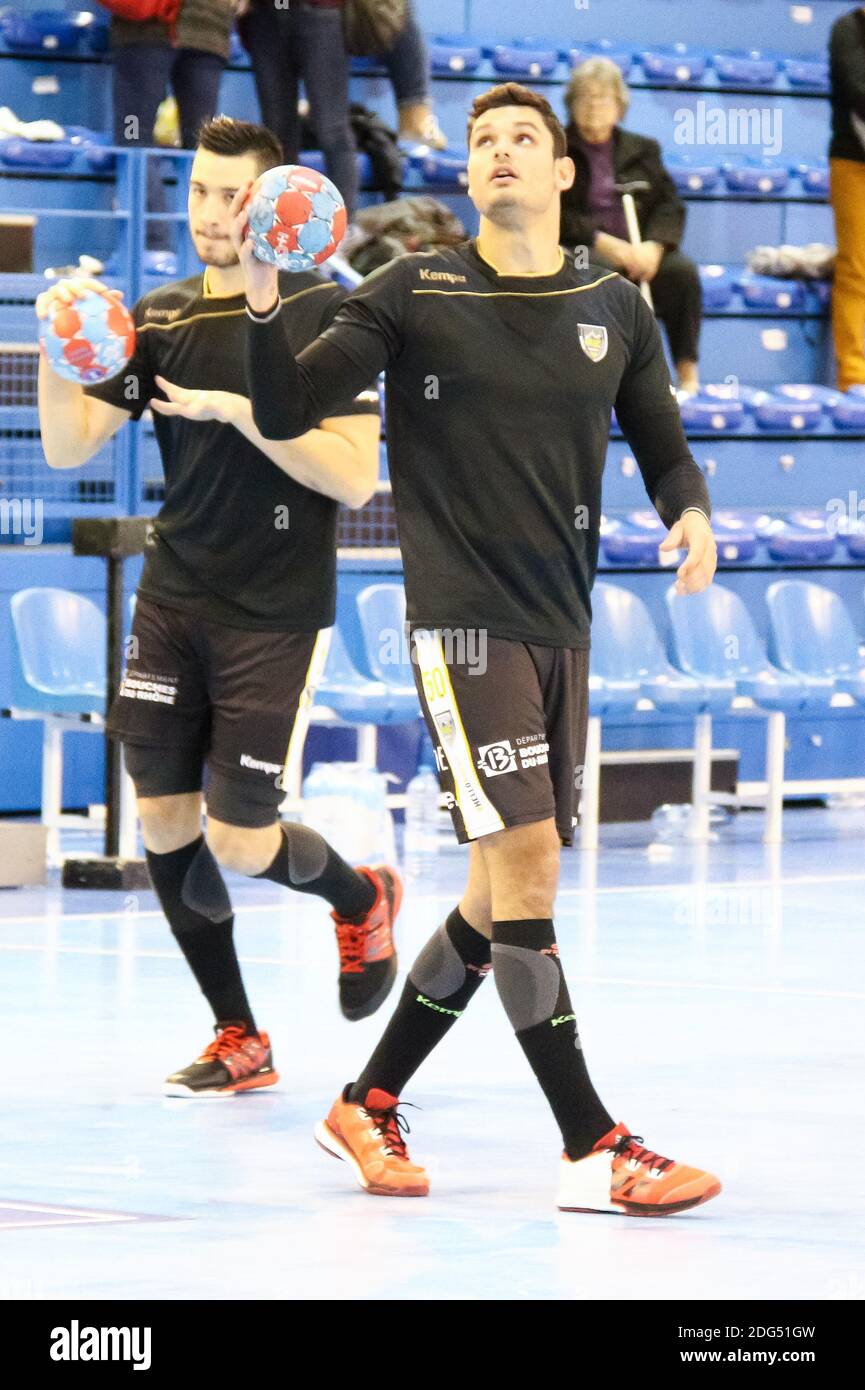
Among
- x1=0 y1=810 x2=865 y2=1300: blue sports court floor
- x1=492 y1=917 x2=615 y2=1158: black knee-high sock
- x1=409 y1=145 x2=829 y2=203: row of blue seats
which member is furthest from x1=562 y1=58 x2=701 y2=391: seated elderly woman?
x1=492 y1=917 x2=615 y2=1158: black knee-high sock

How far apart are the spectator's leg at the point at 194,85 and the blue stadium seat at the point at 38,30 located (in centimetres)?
114

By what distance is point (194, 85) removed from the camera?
1300cm

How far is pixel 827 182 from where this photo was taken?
1675 centimetres

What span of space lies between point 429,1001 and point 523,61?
11234mm

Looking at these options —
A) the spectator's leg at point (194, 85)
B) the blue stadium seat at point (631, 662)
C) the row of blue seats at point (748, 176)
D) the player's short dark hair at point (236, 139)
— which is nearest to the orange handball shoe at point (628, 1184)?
the player's short dark hair at point (236, 139)

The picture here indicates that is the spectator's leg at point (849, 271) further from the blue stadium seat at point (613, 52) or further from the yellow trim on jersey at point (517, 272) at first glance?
the yellow trim on jersey at point (517, 272)

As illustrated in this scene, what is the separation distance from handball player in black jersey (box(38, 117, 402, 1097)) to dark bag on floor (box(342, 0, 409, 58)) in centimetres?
767

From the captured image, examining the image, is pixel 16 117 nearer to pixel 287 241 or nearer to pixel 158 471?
pixel 158 471

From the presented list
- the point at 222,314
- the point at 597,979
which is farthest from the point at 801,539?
the point at 222,314

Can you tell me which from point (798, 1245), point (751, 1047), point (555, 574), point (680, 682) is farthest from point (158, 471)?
point (798, 1245)

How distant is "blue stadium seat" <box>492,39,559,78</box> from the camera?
15531 millimetres

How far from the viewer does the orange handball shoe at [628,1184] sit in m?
4.84

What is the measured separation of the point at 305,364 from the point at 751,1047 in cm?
272

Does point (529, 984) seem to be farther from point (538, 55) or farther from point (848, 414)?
point (538, 55)
